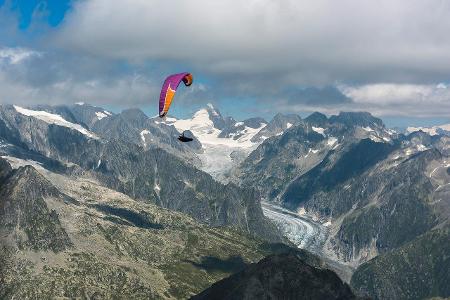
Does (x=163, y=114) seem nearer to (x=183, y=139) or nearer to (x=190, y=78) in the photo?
(x=183, y=139)

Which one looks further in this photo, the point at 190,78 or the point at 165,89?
the point at 190,78

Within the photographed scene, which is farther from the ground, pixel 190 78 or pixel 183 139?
pixel 190 78

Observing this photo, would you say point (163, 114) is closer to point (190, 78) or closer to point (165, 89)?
point (165, 89)

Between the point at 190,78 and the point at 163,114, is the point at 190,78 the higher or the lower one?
the higher one

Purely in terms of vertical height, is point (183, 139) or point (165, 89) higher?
point (165, 89)

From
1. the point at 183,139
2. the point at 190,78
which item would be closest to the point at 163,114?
the point at 183,139
